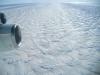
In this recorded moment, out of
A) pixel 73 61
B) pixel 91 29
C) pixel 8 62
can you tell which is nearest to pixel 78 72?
pixel 73 61

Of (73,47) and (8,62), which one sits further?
(73,47)

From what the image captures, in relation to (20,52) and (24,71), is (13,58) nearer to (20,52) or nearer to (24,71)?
(20,52)

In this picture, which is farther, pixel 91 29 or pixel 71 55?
pixel 91 29

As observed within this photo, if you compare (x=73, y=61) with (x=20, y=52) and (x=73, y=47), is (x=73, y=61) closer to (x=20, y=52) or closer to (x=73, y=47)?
(x=73, y=47)

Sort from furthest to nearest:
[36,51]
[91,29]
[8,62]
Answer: [91,29]
[36,51]
[8,62]

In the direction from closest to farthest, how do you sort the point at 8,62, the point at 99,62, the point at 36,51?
the point at 99,62 < the point at 8,62 < the point at 36,51

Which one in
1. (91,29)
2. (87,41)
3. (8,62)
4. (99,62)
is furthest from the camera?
(91,29)

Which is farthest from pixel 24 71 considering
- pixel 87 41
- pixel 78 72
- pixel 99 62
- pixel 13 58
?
pixel 87 41
